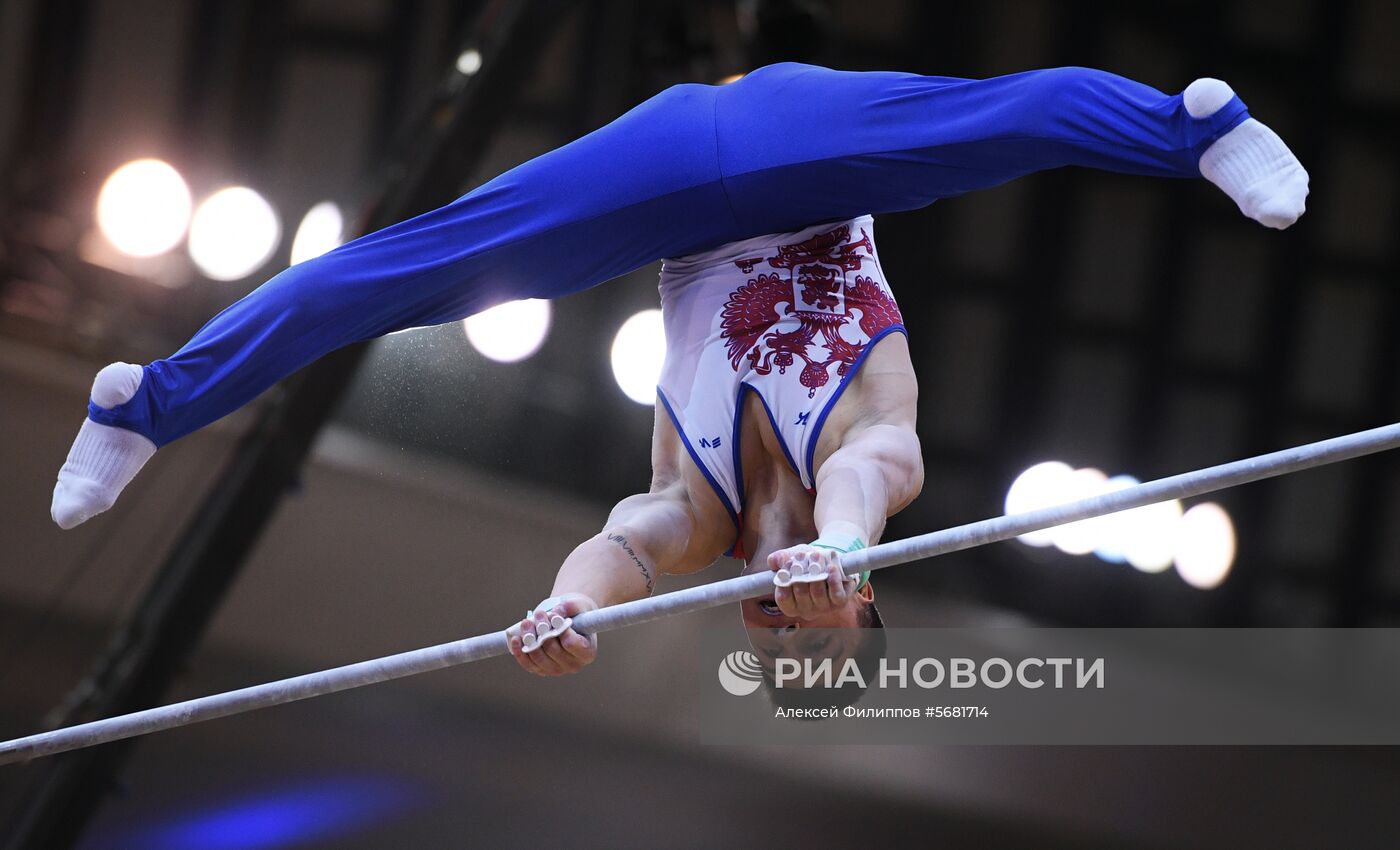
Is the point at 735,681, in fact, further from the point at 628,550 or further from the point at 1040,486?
the point at 628,550

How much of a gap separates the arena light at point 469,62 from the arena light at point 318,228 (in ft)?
4.71

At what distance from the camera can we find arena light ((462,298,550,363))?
629 centimetres

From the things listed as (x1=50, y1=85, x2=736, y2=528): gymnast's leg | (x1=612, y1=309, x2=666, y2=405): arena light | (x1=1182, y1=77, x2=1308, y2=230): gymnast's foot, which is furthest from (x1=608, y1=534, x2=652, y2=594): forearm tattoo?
(x1=612, y1=309, x2=666, y2=405): arena light

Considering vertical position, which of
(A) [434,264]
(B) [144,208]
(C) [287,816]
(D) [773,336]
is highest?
(B) [144,208]

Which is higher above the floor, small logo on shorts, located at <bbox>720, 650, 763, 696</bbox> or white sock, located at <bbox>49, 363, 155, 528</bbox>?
small logo on shorts, located at <bbox>720, 650, 763, 696</bbox>

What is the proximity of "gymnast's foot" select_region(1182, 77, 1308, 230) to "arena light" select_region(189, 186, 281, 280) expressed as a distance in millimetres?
4463

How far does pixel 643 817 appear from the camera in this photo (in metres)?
5.93

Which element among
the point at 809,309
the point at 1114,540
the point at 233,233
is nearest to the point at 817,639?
the point at 809,309

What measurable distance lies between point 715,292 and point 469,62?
85.4 inches

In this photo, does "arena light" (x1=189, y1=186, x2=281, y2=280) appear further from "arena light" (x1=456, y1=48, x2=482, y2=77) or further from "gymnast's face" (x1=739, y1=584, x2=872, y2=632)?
"gymnast's face" (x1=739, y1=584, x2=872, y2=632)

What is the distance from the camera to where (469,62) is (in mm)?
4621

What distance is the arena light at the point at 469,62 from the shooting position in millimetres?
4582

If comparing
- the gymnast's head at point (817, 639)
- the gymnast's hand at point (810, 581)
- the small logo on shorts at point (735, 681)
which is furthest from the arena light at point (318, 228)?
the gymnast's hand at point (810, 581)

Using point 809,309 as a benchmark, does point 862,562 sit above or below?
below
